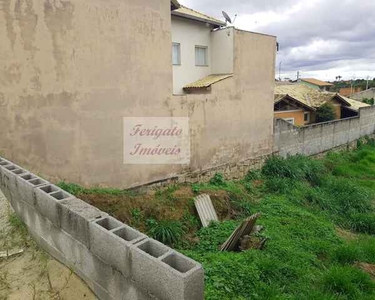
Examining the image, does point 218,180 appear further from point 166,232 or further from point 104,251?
point 104,251

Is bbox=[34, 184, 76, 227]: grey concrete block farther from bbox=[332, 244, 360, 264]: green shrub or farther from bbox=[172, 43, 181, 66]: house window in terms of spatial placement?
bbox=[172, 43, 181, 66]: house window

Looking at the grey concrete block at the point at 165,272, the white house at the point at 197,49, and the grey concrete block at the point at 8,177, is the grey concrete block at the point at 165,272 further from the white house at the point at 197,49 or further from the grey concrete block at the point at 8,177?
the white house at the point at 197,49

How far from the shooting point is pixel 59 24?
6.20 meters

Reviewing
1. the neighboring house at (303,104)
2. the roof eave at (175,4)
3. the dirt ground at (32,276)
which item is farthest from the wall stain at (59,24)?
the neighboring house at (303,104)

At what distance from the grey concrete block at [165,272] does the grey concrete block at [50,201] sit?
1.29m

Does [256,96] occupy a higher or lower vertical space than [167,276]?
higher

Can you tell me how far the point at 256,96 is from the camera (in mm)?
11102

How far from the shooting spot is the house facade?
5.86 meters

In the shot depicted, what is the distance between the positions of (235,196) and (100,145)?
420 centimetres

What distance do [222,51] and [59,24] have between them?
6090 mm

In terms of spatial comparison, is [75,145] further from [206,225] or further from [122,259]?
[122,259]

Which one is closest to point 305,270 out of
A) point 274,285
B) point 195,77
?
point 274,285

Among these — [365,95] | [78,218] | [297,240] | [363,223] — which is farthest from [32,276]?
[365,95]

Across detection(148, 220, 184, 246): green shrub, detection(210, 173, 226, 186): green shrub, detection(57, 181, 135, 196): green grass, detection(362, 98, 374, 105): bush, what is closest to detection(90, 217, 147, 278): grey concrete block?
detection(148, 220, 184, 246): green shrub
